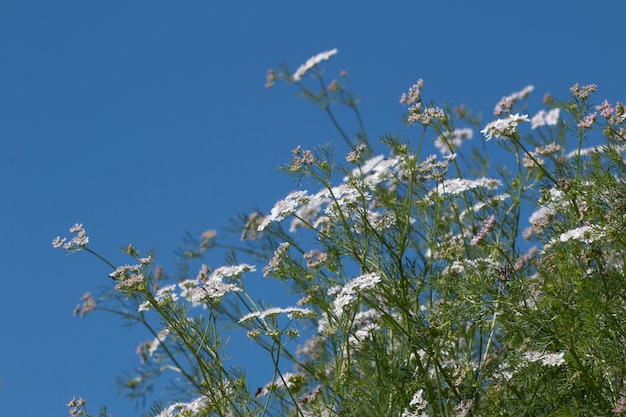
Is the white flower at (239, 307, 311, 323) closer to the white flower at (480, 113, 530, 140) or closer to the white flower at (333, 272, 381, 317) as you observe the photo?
the white flower at (333, 272, 381, 317)

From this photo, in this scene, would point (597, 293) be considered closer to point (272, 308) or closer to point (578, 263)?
point (578, 263)

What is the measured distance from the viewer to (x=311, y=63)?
18.7ft

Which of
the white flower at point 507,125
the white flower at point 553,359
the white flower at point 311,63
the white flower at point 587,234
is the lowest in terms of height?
the white flower at point 553,359

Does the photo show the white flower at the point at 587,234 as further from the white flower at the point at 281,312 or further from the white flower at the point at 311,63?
the white flower at the point at 311,63

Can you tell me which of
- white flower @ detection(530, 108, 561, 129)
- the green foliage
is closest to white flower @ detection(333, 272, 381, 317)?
the green foliage

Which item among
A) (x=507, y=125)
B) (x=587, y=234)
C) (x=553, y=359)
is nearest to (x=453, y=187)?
(x=507, y=125)

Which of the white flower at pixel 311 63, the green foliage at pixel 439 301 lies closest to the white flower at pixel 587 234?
the green foliage at pixel 439 301

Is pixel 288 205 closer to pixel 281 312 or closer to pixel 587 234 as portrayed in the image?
pixel 281 312

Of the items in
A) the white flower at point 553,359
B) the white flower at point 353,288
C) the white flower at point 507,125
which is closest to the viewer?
the white flower at point 553,359

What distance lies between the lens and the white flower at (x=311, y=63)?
5621 mm

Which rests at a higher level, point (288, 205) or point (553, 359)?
point (288, 205)

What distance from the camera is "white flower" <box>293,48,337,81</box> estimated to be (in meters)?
5.62

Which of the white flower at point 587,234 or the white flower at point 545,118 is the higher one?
the white flower at point 545,118

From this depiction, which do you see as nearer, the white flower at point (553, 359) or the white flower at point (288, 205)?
the white flower at point (553, 359)
